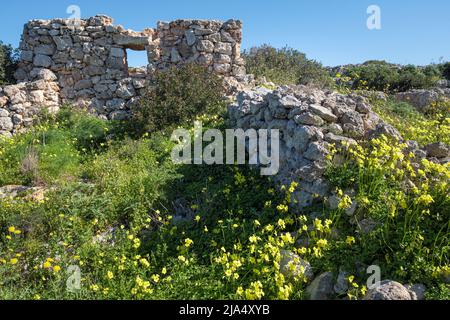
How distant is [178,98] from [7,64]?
17.8ft

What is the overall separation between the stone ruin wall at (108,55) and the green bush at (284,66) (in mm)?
1470

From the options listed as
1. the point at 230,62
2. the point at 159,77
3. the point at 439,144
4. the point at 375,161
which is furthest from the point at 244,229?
the point at 230,62

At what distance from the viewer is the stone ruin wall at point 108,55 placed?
10.2 meters

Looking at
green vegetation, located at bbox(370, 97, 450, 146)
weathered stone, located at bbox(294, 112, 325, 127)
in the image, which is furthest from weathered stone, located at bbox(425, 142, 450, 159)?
weathered stone, located at bbox(294, 112, 325, 127)

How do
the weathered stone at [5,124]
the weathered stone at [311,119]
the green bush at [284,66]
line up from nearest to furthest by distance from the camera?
the weathered stone at [311,119]
the weathered stone at [5,124]
the green bush at [284,66]

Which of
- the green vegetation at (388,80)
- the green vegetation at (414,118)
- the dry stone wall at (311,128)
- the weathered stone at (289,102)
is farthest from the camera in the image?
→ the green vegetation at (388,80)

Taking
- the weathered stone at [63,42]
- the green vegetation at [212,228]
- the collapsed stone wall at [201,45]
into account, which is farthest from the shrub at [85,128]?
the collapsed stone wall at [201,45]

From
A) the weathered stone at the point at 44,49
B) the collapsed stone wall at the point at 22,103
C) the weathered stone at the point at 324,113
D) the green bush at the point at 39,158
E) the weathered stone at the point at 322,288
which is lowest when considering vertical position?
the weathered stone at the point at 322,288

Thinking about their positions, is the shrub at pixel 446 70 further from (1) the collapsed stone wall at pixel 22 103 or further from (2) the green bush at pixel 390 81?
(1) the collapsed stone wall at pixel 22 103

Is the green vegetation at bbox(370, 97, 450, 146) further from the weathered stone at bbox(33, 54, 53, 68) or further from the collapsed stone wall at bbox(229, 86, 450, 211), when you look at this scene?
the weathered stone at bbox(33, 54, 53, 68)

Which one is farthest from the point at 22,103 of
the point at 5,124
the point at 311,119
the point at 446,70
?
the point at 446,70

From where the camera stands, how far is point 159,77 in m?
9.30

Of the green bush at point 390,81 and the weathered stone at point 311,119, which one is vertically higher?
the green bush at point 390,81

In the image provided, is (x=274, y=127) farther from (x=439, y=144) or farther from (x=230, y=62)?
(x=230, y=62)
